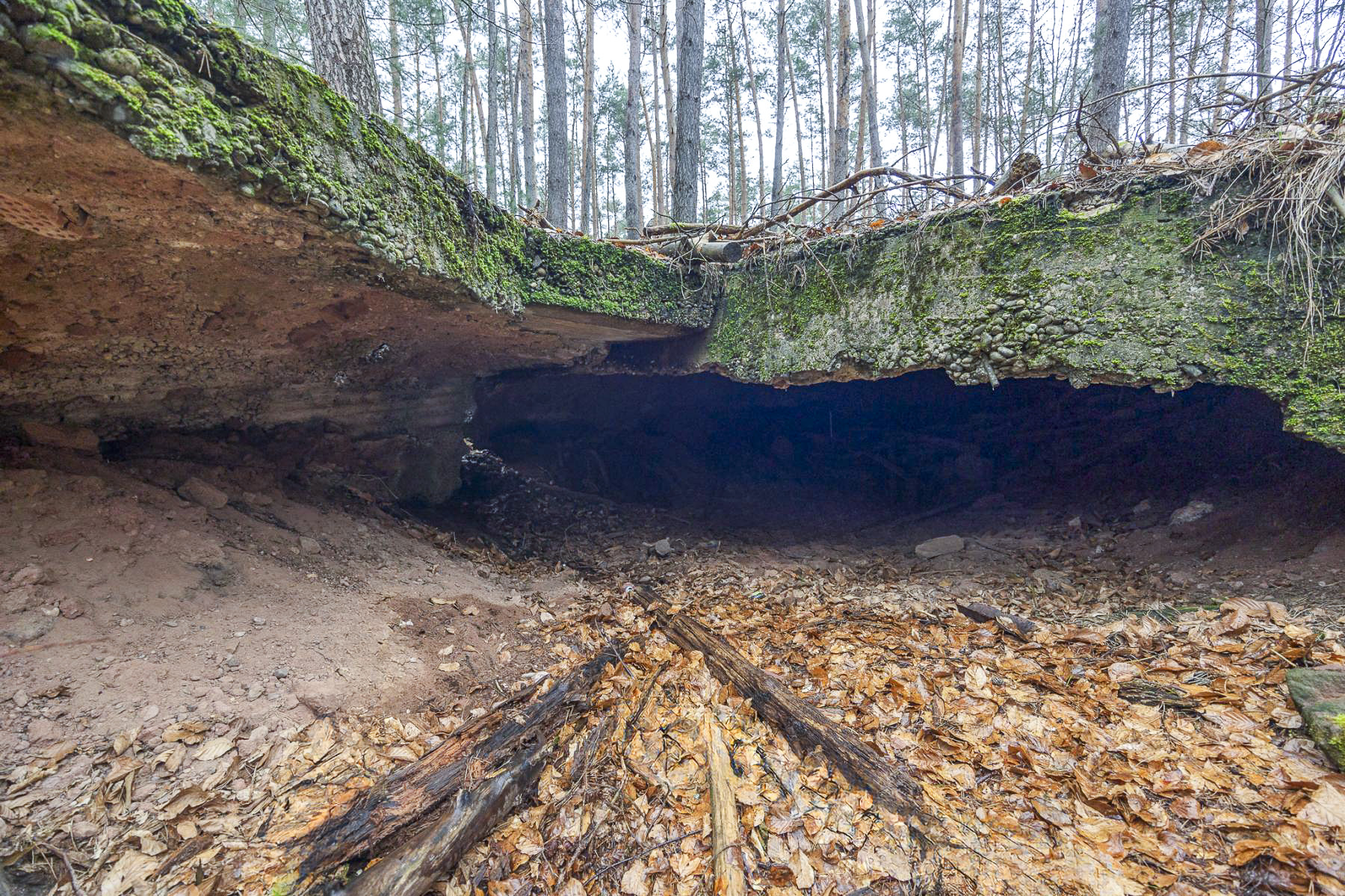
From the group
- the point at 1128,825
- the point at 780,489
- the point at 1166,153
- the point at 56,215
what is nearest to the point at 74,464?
the point at 56,215

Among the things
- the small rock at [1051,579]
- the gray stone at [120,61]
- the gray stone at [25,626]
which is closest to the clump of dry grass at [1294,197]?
the small rock at [1051,579]

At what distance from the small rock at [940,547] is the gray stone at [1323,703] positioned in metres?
2.55

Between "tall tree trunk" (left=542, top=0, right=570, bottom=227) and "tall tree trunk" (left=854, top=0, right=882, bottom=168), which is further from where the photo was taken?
"tall tree trunk" (left=854, top=0, right=882, bottom=168)

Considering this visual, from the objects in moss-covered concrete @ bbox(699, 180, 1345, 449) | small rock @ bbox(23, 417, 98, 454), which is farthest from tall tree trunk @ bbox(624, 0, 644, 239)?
small rock @ bbox(23, 417, 98, 454)

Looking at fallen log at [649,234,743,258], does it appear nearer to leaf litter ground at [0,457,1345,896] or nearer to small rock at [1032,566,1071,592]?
leaf litter ground at [0,457,1345,896]

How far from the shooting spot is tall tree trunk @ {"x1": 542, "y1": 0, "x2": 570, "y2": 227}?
315 inches

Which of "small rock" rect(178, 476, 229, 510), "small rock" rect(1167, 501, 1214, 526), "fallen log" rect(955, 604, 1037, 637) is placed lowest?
"fallen log" rect(955, 604, 1037, 637)

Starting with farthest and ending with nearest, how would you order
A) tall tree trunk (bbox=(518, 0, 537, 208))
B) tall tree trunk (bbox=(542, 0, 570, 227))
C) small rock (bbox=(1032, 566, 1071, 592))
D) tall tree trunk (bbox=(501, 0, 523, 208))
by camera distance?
tall tree trunk (bbox=(501, 0, 523, 208)) → tall tree trunk (bbox=(518, 0, 537, 208)) → tall tree trunk (bbox=(542, 0, 570, 227)) → small rock (bbox=(1032, 566, 1071, 592))

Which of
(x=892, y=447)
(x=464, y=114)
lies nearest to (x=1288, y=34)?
(x=892, y=447)

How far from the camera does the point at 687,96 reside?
5.76 m

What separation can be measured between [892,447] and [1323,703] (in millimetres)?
5912

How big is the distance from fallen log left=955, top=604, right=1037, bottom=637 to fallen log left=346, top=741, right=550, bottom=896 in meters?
2.73

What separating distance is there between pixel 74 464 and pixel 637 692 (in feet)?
11.5

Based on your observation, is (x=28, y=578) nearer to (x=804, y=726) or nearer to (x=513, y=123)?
(x=804, y=726)
